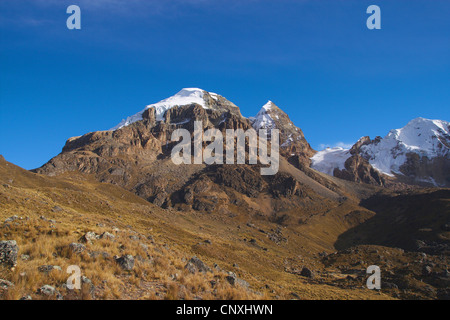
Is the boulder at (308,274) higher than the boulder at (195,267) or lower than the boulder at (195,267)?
lower

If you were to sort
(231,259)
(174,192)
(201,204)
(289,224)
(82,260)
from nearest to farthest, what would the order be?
(82,260) < (231,259) < (289,224) < (201,204) < (174,192)

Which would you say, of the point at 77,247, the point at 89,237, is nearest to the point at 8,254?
the point at 77,247

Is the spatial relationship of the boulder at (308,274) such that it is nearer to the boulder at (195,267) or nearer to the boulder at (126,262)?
the boulder at (195,267)

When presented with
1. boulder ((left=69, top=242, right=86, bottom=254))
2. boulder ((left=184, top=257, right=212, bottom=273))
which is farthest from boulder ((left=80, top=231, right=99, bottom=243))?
boulder ((left=184, top=257, right=212, bottom=273))

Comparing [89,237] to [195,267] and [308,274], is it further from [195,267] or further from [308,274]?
[308,274]

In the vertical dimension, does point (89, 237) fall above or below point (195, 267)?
above

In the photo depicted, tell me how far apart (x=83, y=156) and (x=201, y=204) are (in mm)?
87716

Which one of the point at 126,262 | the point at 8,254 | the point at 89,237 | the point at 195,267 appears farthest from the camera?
the point at 195,267

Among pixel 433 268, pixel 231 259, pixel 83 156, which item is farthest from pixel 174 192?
pixel 433 268

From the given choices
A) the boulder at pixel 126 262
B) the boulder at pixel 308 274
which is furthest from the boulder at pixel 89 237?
the boulder at pixel 308 274

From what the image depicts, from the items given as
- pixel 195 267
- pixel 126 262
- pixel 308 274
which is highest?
pixel 126 262

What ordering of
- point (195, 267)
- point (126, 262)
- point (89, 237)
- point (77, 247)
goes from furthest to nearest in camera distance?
point (195, 267) → point (89, 237) → point (77, 247) → point (126, 262)
